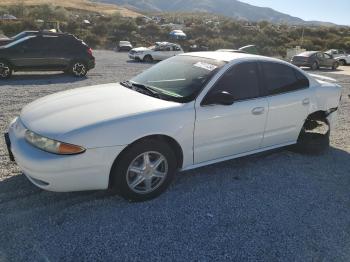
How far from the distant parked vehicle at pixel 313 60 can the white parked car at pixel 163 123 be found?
20.9 meters

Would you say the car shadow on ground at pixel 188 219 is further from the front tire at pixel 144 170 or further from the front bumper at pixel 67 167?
the front bumper at pixel 67 167

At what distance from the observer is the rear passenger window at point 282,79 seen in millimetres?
4992

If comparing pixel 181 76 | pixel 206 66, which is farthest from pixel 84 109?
pixel 206 66

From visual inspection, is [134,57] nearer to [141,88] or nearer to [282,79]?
[282,79]

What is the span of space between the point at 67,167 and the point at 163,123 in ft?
3.47

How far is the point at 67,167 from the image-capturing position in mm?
3465

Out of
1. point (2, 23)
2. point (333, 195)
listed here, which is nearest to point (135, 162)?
point (333, 195)

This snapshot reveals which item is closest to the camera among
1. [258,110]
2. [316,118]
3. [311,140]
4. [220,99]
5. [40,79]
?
[220,99]

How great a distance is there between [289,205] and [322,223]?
42cm

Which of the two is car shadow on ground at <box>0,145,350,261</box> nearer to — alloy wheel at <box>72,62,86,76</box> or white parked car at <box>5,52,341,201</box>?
white parked car at <box>5,52,341,201</box>

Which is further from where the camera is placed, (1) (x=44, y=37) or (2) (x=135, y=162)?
(1) (x=44, y=37)

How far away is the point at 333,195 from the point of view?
14.7ft

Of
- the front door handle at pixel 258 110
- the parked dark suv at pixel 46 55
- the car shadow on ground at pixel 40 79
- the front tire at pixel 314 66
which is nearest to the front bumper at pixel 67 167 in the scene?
the front door handle at pixel 258 110

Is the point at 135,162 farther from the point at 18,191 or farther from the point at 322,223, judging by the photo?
the point at 322,223
